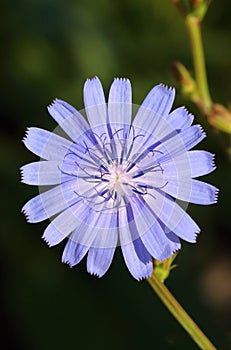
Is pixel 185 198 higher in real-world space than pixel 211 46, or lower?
lower

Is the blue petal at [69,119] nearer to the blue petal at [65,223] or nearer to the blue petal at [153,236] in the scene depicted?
the blue petal at [65,223]

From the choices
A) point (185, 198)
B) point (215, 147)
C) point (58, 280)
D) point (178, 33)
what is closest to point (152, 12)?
point (178, 33)

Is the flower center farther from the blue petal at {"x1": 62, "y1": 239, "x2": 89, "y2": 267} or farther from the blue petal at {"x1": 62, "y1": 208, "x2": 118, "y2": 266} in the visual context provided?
the blue petal at {"x1": 62, "y1": 239, "x2": 89, "y2": 267}

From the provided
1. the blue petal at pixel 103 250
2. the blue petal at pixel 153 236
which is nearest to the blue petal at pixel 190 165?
the blue petal at pixel 153 236

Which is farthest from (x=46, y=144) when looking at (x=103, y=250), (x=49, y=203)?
(x=103, y=250)

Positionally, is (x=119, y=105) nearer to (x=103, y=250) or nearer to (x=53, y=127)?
Result: (x=103, y=250)

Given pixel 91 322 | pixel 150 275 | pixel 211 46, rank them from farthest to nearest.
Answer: pixel 211 46 < pixel 91 322 < pixel 150 275

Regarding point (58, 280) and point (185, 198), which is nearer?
point (185, 198)

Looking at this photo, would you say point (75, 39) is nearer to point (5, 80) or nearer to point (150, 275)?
point (5, 80)
